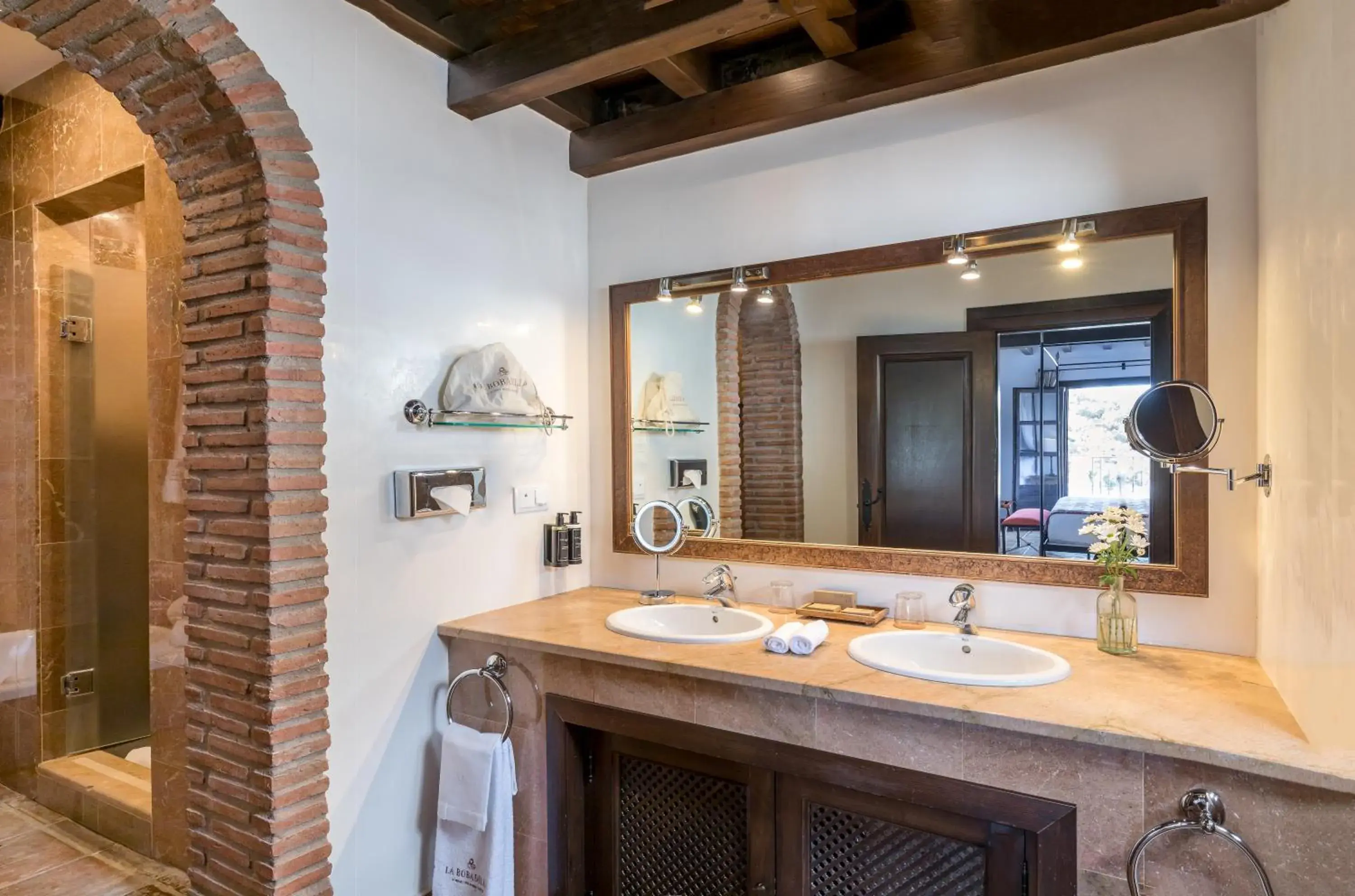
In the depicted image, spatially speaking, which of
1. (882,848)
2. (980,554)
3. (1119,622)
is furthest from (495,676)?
(1119,622)

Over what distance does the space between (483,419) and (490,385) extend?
0.37 ft

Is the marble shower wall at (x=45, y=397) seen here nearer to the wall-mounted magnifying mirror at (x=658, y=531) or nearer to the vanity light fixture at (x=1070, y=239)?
the wall-mounted magnifying mirror at (x=658, y=531)

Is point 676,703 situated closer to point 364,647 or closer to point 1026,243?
point 364,647

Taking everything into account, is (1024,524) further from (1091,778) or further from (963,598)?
(1091,778)

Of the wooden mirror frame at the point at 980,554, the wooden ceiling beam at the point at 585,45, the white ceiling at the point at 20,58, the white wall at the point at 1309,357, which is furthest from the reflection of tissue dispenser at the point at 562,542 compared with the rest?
the white ceiling at the point at 20,58

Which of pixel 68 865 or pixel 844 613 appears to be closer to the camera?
pixel 844 613

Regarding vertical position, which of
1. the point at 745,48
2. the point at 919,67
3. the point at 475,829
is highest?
the point at 745,48

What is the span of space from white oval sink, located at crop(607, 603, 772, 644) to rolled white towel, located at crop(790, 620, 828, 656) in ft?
0.51

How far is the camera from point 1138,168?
6.27 ft

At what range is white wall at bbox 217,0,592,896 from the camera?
194cm

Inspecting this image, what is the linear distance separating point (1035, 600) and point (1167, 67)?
1461 millimetres

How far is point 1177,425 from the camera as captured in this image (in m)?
1.77

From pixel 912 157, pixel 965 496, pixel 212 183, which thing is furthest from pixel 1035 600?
pixel 212 183

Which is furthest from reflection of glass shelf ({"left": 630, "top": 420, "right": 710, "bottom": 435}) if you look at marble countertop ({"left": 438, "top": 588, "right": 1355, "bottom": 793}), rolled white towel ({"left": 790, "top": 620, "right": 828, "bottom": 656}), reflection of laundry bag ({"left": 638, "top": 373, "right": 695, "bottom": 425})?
rolled white towel ({"left": 790, "top": 620, "right": 828, "bottom": 656})
